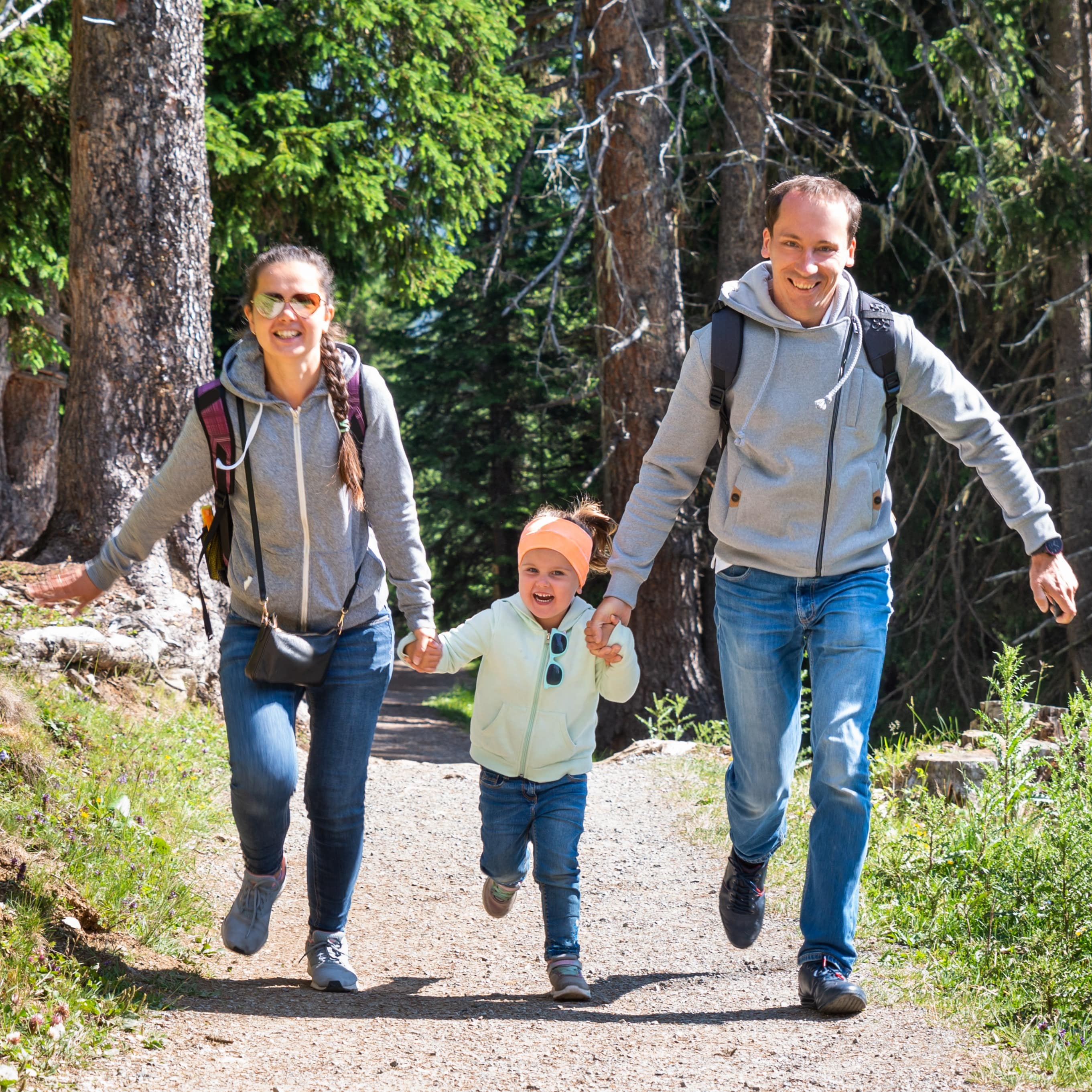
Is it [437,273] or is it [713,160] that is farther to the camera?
[713,160]

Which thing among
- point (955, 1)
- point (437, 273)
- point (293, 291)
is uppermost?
point (955, 1)

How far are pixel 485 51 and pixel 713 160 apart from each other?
3.00 meters

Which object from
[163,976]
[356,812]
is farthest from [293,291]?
[163,976]

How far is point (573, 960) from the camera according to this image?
3953 mm

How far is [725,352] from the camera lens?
3.82m

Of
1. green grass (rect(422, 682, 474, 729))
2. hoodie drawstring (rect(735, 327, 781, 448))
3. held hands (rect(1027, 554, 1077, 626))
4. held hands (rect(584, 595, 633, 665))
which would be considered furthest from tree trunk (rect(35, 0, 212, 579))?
green grass (rect(422, 682, 474, 729))

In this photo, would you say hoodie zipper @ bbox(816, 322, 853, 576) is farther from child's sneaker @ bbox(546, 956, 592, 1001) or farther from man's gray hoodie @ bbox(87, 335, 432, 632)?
child's sneaker @ bbox(546, 956, 592, 1001)

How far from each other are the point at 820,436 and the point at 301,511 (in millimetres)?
1556

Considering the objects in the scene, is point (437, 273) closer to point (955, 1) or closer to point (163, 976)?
point (955, 1)

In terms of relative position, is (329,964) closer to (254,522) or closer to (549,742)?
(549,742)

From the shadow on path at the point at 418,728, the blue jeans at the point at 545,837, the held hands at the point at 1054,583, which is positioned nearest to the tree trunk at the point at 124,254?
the shadow on path at the point at 418,728

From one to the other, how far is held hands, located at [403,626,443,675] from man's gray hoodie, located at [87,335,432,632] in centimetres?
6

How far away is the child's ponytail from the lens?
4.27 m

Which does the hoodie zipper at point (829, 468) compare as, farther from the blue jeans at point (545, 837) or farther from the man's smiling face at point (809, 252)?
the blue jeans at point (545, 837)
